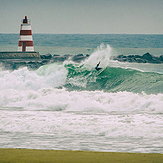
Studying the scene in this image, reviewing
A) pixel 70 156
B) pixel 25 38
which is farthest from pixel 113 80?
pixel 70 156

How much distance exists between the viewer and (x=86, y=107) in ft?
26.0

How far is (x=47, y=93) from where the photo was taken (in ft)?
31.3

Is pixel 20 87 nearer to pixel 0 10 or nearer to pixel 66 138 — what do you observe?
pixel 66 138

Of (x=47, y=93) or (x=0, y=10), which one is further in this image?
(x=0, y=10)

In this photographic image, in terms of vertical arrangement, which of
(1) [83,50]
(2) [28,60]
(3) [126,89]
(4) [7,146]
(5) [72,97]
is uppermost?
(1) [83,50]

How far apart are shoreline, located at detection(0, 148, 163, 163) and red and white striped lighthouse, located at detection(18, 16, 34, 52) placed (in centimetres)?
1278

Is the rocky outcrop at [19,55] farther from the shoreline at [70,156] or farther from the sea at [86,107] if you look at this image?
the shoreline at [70,156]

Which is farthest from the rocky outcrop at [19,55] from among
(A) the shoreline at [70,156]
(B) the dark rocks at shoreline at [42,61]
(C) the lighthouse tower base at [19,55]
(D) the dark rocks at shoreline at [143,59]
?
(A) the shoreline at [70,156]

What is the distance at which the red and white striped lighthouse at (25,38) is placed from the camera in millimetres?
16297

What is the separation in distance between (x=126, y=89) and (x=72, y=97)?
2600 millimetres

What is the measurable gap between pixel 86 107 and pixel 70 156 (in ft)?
14.0

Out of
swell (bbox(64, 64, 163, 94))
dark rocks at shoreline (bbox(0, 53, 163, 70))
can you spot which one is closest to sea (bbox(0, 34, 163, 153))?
swell (bbox(64, 64, 163, 94))

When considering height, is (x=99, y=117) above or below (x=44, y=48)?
below

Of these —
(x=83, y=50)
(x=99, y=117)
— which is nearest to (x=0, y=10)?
(x=83, y=50)
